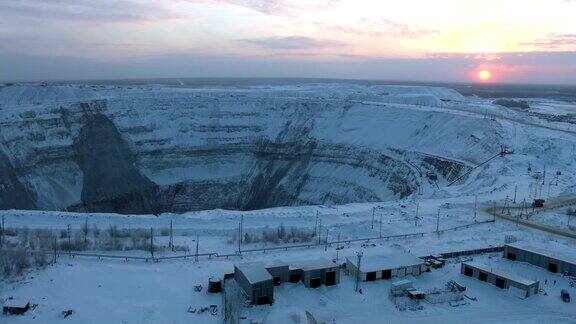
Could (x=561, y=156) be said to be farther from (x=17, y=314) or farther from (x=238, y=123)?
(x=17, y=314)

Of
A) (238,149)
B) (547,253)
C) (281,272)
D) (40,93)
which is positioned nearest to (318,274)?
(281,272)

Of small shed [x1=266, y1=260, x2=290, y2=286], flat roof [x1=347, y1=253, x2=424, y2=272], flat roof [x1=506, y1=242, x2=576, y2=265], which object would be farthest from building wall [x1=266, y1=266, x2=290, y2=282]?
→ flat roof [x1=506, y1=242, x2=576, y2=265]

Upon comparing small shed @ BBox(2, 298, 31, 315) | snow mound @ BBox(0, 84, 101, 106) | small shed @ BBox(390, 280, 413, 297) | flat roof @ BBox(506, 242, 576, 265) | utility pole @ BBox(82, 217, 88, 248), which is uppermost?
snow mound @ BBox(0, 84, 101, 106)

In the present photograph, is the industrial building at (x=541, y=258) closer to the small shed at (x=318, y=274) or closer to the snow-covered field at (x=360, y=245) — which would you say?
the snow-covered field at (x=360, y=245)

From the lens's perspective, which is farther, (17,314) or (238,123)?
(238,123)

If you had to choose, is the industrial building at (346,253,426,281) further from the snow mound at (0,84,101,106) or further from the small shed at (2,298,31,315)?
the snow mound at (0,84,101,106)

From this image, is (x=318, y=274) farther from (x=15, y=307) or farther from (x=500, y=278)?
(x=15, y=307)

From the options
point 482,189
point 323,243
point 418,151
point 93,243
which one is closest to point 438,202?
point 482,189
